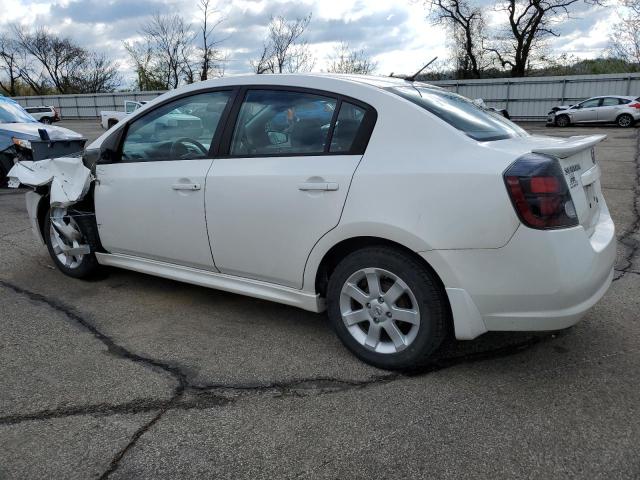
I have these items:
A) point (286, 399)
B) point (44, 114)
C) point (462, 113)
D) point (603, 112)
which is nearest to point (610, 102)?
point (603, 112)

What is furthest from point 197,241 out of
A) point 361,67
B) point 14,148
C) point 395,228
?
point 361,67

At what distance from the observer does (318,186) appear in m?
2.98

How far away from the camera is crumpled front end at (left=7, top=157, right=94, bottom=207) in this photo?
13.9 ft

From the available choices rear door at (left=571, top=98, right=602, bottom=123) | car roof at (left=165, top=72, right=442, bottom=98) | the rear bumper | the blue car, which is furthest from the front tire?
rear door at (left=571, top=98, right=602, bottom=123)

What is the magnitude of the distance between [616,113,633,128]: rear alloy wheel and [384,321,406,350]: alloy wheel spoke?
2443 cm

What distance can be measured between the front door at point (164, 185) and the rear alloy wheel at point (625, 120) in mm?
24268

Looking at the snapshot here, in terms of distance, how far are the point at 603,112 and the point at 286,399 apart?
25446 mm

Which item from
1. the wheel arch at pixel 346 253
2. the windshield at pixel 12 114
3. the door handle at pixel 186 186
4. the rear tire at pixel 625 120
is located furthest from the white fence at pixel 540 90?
the wheel arch at pixel 346 253

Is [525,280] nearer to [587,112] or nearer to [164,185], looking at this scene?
[164,185]

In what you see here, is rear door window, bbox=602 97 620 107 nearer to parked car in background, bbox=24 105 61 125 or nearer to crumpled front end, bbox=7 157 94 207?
crumpled front end, bbox=7 157 94 207

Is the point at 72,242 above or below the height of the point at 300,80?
below

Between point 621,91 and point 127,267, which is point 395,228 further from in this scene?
point 621,91

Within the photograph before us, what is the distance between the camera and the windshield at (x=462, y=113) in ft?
9.57

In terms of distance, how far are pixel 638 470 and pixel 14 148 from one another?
34.4ft
